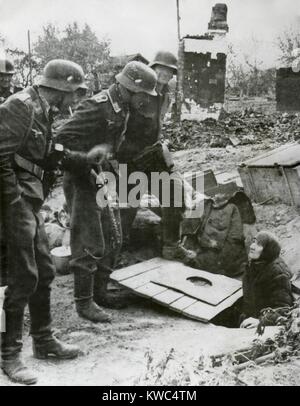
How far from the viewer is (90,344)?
3.61 meters

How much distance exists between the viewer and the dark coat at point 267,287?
13.5ft

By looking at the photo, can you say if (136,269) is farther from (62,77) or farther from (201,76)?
(201,76)

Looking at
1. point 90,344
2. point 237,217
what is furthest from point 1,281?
point 237,217

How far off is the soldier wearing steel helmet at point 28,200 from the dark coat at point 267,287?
1.73 meters

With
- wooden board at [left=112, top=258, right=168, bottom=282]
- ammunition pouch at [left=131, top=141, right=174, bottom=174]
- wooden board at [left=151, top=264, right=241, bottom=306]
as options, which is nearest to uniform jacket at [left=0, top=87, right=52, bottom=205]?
ammunition pouch at [left=131, top=141, right=174, bottom=174]

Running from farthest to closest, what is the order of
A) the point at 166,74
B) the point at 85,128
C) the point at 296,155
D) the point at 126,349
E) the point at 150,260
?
the point at 296,155 < the point at 166,74 < the point at 150,260 < the point at 85,128 < the point at 126,349

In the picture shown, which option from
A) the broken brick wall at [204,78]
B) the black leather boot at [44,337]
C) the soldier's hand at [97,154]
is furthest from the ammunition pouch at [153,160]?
the broken brick wall at [204,78]

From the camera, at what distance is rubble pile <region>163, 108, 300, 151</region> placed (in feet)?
29.0

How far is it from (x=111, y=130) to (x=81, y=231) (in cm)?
87

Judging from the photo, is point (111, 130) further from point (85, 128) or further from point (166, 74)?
point (166, 74)

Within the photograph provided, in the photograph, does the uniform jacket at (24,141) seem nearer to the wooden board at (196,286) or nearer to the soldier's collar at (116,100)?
the soldier's collar at (116,100)

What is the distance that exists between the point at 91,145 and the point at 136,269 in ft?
4.40

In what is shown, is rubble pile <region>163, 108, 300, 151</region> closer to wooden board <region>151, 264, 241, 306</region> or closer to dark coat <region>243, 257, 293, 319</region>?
wooden board <region>151, 264, 241, 306</region>

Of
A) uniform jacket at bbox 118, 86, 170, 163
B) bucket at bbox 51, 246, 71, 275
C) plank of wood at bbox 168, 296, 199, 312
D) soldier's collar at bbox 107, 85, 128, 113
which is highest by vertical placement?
soldier's collar at bbox 107, 85, 128, 113
